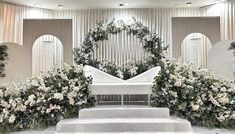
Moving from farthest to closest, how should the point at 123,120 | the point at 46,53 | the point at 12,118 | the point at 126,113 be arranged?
the point at 46,53 → the point at 126,113 → the point at 123,120 → the point at 12,118

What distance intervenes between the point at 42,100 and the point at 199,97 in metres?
2.81

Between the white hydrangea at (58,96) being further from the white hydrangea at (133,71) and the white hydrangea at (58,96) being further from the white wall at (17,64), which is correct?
the white hydrangea at (133,71)

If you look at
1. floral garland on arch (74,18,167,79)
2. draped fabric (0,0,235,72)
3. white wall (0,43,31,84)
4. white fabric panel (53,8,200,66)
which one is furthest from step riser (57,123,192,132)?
white fabric panel (53,8,200,66)

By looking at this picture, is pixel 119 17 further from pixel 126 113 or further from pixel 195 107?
pixel 195 107

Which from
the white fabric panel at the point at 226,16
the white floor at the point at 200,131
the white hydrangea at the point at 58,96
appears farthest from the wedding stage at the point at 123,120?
the white fabric panel at the point at 226,16

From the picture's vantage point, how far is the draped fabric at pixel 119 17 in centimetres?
754

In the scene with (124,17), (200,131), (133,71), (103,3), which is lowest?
(200,131)

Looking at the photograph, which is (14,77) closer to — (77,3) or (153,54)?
(77,3)

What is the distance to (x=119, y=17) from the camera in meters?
8.31

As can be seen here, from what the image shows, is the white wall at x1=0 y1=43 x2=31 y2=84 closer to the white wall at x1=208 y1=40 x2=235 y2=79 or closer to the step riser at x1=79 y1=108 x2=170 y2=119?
the step riser at x1=79 y1=108 x2=170 y2=119

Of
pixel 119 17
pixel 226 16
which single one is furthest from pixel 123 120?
pixel 226 16

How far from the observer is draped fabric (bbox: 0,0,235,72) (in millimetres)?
7539

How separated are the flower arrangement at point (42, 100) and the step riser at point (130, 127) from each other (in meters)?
0.47

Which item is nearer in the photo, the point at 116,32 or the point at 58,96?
the point at 58,96
